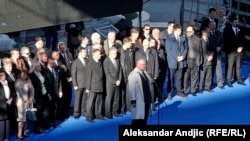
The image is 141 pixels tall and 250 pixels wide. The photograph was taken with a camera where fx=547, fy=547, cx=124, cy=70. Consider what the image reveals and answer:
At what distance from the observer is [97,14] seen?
13.6 meters

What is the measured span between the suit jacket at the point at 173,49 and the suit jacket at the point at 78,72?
86.9 inches

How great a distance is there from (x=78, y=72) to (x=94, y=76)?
34cm

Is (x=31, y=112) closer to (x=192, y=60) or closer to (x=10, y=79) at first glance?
(x=10, y=79)

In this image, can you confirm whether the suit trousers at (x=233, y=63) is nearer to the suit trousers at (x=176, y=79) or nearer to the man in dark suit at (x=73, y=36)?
the suit trousers at (x=176, y=79)

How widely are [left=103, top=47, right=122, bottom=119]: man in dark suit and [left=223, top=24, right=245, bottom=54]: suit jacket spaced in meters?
3.53

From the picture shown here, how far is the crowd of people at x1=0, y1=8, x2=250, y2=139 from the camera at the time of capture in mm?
9914

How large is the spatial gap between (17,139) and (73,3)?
3959 millimetres

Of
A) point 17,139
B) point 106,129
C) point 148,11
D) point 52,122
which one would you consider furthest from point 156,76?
point 148,11

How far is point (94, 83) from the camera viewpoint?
10.9 metres

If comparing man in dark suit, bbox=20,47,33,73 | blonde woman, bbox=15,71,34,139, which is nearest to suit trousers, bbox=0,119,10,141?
blonde woman, bbox=15,71,34,139

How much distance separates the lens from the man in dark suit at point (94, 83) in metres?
10.8

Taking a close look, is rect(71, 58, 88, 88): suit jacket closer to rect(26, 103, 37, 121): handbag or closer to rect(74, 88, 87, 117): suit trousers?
rect(74, 88, 87, 117): suit trousers

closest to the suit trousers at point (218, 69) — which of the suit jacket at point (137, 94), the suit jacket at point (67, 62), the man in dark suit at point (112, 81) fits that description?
the man in dark suit at point (112, 81)

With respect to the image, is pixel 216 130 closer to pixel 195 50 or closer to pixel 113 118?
pixel 113 118
